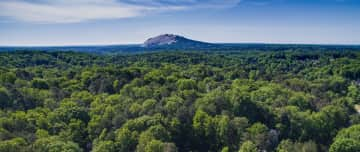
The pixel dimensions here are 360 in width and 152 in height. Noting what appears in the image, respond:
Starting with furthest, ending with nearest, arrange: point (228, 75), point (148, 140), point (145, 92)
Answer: point (228, 75) → point (145, 92) → point (148, 140)

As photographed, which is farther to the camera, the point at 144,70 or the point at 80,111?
the point at 144,70

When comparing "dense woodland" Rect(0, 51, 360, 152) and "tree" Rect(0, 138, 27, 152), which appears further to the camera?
"dense woodland" Rect(0, 51, 360, 152)

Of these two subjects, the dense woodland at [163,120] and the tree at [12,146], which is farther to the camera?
the dense woodland at [163,120]

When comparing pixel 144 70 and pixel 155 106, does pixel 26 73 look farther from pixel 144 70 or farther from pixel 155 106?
pixel 155 106

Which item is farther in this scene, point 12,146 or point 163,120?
point 163,120

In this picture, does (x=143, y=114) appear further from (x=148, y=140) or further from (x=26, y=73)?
(x=26, y=73)

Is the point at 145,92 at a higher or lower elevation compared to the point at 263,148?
higher

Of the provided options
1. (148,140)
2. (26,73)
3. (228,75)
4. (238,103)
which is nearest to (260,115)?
(238,103)

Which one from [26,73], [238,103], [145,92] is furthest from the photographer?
[26,73]

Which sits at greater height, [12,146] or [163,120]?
[12,146]
